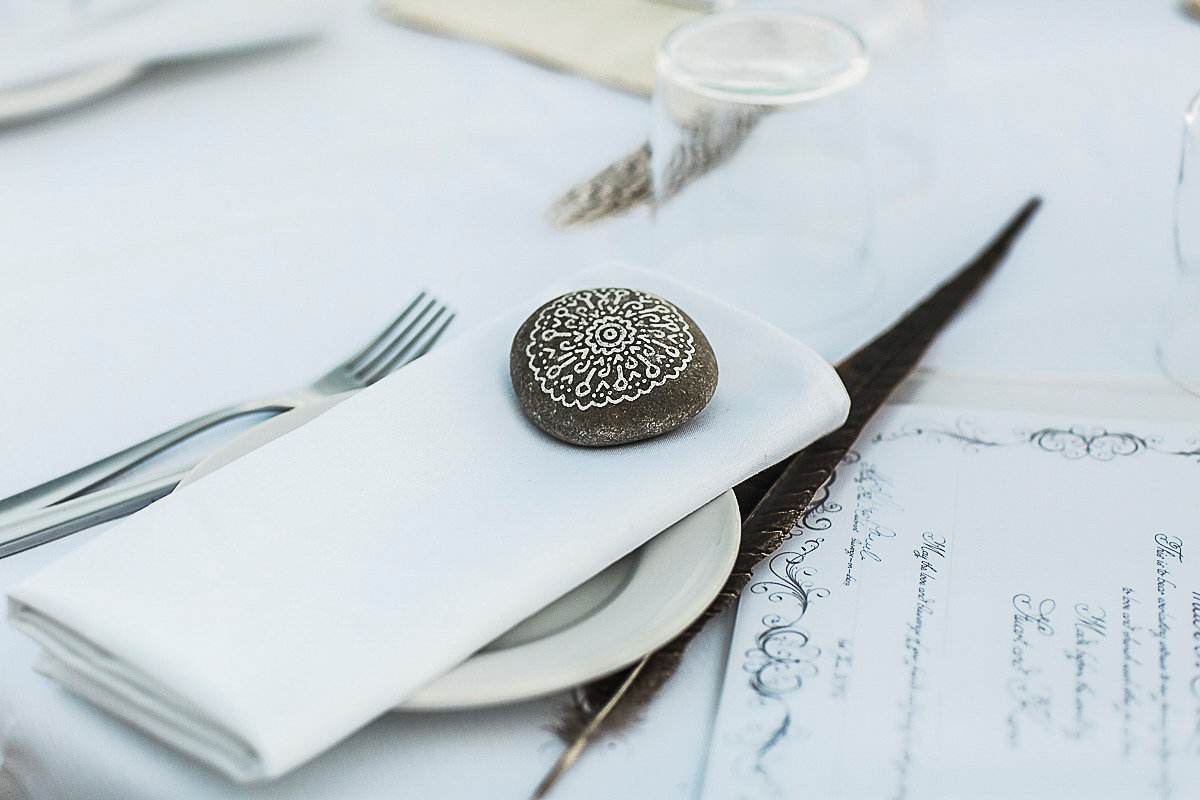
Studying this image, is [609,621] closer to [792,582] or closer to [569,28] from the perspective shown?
[792,582]

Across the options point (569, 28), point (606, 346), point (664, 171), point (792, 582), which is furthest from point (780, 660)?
point (569, 28)

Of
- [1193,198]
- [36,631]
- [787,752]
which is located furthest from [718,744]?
[1193,198]

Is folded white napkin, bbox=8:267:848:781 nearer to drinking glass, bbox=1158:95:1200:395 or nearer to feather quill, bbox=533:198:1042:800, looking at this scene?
feather quill, bbox=533:198:1042:800

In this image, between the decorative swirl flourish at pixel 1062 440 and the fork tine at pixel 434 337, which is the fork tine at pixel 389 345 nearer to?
the fork tine at pixel 434 337

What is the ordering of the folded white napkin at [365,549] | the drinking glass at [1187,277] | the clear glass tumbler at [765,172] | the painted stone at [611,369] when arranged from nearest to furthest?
the folded white napkin at [365,549] < the painted stone at [611,369] < the drinking glass at [1187,277] < the clear glass tumbler at [765,172]

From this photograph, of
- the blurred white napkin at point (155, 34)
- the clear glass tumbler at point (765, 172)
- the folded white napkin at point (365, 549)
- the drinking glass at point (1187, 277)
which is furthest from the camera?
the blurred white napkin at point (155, 34)

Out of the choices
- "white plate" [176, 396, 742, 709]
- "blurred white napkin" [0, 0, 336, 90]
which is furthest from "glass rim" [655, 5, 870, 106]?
"blurred white napkin" [0, 0, 336, 90]

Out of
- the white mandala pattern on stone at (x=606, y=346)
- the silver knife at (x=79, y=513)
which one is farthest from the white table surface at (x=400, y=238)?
the white mandala pattern on stone at (x=606, y=346)
